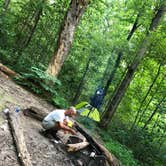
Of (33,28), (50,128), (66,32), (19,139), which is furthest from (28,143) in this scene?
(33,28)

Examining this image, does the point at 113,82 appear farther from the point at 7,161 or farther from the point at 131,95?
the point at 7,161

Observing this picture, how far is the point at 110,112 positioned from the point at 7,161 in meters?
7.61

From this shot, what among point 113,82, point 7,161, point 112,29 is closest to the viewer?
point 7,161

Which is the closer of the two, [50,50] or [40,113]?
[40,113]

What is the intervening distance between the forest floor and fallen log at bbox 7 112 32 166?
87 mm

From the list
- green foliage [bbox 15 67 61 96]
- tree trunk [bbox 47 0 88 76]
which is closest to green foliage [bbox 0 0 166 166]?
green foliage [bbox 15 67 61 96]

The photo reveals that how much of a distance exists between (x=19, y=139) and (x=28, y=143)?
0.43m

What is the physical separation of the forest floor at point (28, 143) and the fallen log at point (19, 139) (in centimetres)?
9

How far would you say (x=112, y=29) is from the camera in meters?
18.3

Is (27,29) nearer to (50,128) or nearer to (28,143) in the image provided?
(50,128)

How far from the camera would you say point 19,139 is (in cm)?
531

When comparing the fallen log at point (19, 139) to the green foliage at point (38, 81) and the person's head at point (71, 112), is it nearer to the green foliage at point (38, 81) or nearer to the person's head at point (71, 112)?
the person's head at point (71, 112)

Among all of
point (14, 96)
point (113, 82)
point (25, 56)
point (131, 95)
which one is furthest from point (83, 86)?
point (14, 96)

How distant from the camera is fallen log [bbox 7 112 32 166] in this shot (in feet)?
15.6
